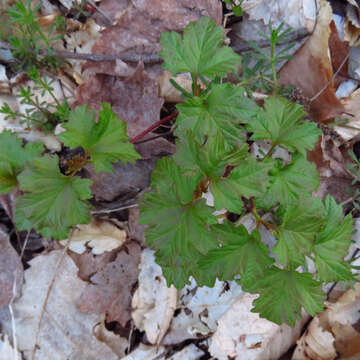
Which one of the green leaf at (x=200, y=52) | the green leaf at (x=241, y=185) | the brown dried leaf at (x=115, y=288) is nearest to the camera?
the green leaf at (x=241, y=185)

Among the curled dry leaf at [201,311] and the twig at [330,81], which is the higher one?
the twig at [330,81]

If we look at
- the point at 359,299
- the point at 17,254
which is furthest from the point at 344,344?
the point at 17,254

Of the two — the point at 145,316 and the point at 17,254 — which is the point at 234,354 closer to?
the point at 145,316

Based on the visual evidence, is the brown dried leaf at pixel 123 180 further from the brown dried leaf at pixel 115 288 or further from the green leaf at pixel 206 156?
the green leaf at pixel 206 156

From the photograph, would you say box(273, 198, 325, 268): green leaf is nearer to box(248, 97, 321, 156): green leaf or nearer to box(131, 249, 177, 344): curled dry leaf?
box(248, 97, 321, 156): green leaf

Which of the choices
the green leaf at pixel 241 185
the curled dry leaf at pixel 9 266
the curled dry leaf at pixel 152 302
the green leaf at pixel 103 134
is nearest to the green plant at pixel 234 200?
the green leaf at pixel 241 185

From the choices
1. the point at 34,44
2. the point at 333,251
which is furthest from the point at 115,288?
the point at 34,44

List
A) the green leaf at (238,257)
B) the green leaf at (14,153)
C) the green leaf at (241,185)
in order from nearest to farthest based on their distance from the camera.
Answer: the green leaf at (241,185), the green leaf at (238,257), the green leaf at (14,153)

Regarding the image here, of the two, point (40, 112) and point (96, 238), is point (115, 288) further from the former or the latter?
point (40, 112)
